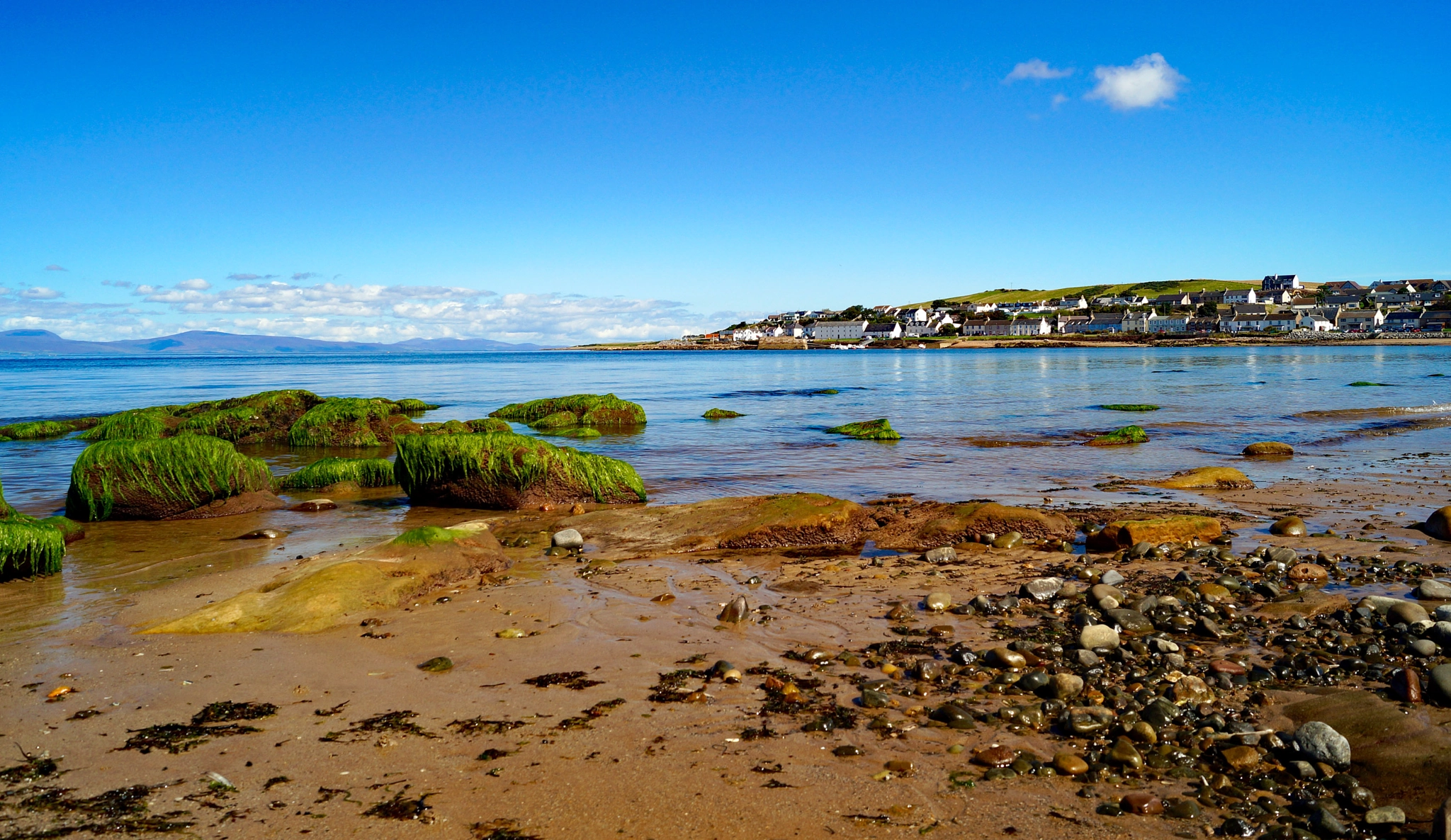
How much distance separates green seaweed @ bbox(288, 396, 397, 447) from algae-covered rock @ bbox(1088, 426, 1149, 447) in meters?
19.1

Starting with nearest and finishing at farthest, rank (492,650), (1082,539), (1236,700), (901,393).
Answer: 1. (1236,700)
2. (492,650)
3. (1082,539)
4. (901,393)

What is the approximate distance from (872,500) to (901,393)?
96.2ft

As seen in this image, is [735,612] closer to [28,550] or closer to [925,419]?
[28,550]

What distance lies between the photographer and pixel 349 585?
709 cm

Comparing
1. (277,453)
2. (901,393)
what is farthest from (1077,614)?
(901,393)

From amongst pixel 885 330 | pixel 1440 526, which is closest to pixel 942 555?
pixel 1440 526

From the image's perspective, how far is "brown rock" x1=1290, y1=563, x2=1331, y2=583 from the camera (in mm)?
7332

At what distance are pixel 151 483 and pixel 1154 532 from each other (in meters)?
13.7

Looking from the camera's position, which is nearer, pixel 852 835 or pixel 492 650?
pixel 852 835

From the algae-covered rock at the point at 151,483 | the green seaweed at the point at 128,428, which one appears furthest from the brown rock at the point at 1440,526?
the green seaweed at the point at 128,428

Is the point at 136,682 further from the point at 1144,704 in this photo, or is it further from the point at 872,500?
the point at 872,500

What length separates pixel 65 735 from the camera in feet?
14.8

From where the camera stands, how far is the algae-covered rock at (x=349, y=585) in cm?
653

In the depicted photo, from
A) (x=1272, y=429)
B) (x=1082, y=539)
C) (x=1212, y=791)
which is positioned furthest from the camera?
(x=1272, y=429)
